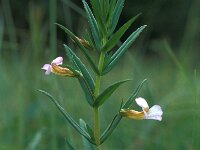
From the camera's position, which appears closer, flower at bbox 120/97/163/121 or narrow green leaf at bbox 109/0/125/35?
flower at bbox 120/97/163/121

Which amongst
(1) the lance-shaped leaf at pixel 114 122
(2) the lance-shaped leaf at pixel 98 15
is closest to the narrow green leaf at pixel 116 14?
(2) the lance-shaped leaf at pixel 98 15

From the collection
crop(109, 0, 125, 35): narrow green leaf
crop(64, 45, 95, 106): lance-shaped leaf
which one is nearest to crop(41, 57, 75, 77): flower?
crop(64, 45, 95, 106): lance-shaped leaf

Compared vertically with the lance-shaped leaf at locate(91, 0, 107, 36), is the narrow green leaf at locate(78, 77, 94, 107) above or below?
below

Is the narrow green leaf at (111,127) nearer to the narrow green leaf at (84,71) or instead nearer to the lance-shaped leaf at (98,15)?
the narrow green leaf at (84,71)

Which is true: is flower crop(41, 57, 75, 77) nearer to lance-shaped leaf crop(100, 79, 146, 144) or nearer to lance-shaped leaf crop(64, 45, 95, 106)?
lance-shaped leaf crop(64, 45, 95, 106)

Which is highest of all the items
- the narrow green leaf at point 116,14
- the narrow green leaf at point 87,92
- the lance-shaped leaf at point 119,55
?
the narrow green leaf at point 116,14

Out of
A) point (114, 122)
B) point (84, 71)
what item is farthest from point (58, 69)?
point (114, 122)

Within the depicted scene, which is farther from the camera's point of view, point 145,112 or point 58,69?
point 58,69

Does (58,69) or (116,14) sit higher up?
(116,14)

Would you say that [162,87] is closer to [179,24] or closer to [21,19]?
[21,19]

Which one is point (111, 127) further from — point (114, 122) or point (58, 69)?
point (58, 69)

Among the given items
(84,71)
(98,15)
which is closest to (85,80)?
(84,71)
